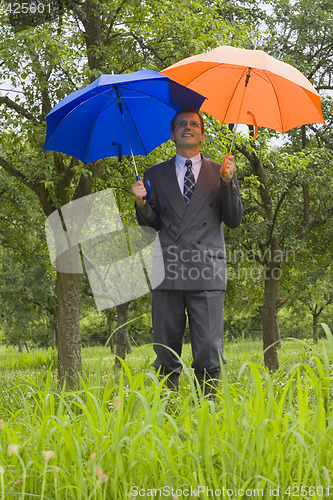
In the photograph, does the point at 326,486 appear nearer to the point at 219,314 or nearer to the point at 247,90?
the point at 219,314

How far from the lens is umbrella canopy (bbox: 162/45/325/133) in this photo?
13.9ft

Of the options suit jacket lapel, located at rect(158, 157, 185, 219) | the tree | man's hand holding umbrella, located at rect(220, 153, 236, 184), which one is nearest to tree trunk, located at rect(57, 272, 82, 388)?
the tree

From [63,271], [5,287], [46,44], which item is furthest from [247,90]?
[5,287]

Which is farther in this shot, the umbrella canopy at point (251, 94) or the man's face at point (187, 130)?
the umbrella canopy at point (251, 94)

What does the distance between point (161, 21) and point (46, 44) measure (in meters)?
2.05

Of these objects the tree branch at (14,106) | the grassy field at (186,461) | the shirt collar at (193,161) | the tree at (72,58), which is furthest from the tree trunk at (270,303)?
the grassy field at (186,461)

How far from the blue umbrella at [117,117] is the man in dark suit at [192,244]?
291mm

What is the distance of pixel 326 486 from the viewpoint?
2258 millimetres

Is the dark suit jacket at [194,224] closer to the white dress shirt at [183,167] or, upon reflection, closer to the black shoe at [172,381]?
the white dress shirt at [183,167]

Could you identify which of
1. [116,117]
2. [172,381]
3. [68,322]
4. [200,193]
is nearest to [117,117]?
[116,117]

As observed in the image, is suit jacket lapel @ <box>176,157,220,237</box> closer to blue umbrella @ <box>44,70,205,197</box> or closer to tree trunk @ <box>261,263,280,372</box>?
blue umbrella @ <box>44,70,205,197</box>

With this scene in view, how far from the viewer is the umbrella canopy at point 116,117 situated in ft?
13.9

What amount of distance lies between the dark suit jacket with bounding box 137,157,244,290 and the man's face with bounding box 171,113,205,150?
0.18 m

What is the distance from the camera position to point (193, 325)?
4055 millimetres
